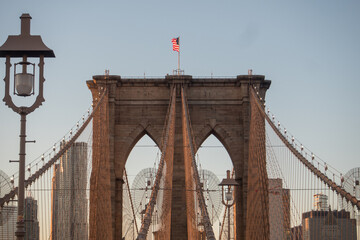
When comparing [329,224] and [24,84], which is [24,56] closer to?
[24,84]

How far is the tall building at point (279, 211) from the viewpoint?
2702 centimetres

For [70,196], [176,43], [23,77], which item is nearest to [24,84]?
[23,77]

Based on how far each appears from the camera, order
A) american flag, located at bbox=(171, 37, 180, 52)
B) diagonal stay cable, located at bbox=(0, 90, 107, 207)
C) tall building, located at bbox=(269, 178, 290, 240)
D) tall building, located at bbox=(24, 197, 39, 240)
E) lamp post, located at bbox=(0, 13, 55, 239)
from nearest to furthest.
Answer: lamp post, located at bbox=(0, 13, 55, 239), diagonal stay cable, located at bbox=(0, 90, 107, 207), tall building, located at bbox=(24, 197, 39, 240), tall building, located at bbox=(269, 178, 290, 240), american flag, located at bbox=(171, 37, 180, 52)

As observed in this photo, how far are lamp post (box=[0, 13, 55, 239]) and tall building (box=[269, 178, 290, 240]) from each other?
52.8 feet

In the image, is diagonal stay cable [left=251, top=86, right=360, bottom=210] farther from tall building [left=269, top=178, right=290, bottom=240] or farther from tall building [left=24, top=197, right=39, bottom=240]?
tall building [left=24, top=197, right=39, bottom=240]

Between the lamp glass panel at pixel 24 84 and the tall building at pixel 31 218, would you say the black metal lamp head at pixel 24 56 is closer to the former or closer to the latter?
the lamp glass panel at pixel 24 84

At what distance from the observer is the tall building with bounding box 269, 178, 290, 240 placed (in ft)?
88.6

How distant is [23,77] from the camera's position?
36.4ft

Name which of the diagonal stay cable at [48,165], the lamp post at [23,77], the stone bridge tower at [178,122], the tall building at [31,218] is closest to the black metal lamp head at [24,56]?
the lamp post at [23,77]

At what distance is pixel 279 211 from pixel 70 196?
816 centimetres

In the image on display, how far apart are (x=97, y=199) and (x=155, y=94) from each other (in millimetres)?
6945

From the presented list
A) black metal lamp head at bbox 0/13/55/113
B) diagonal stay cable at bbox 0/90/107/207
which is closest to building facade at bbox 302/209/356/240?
diagonal stay cable at bbox 0/90/107/207

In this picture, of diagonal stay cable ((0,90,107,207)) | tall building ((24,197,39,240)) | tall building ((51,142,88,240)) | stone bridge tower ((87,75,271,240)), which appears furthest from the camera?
stone bridge tower ((87,75,271,240))

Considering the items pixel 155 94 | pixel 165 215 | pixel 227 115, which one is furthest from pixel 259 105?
pixel 165 215
